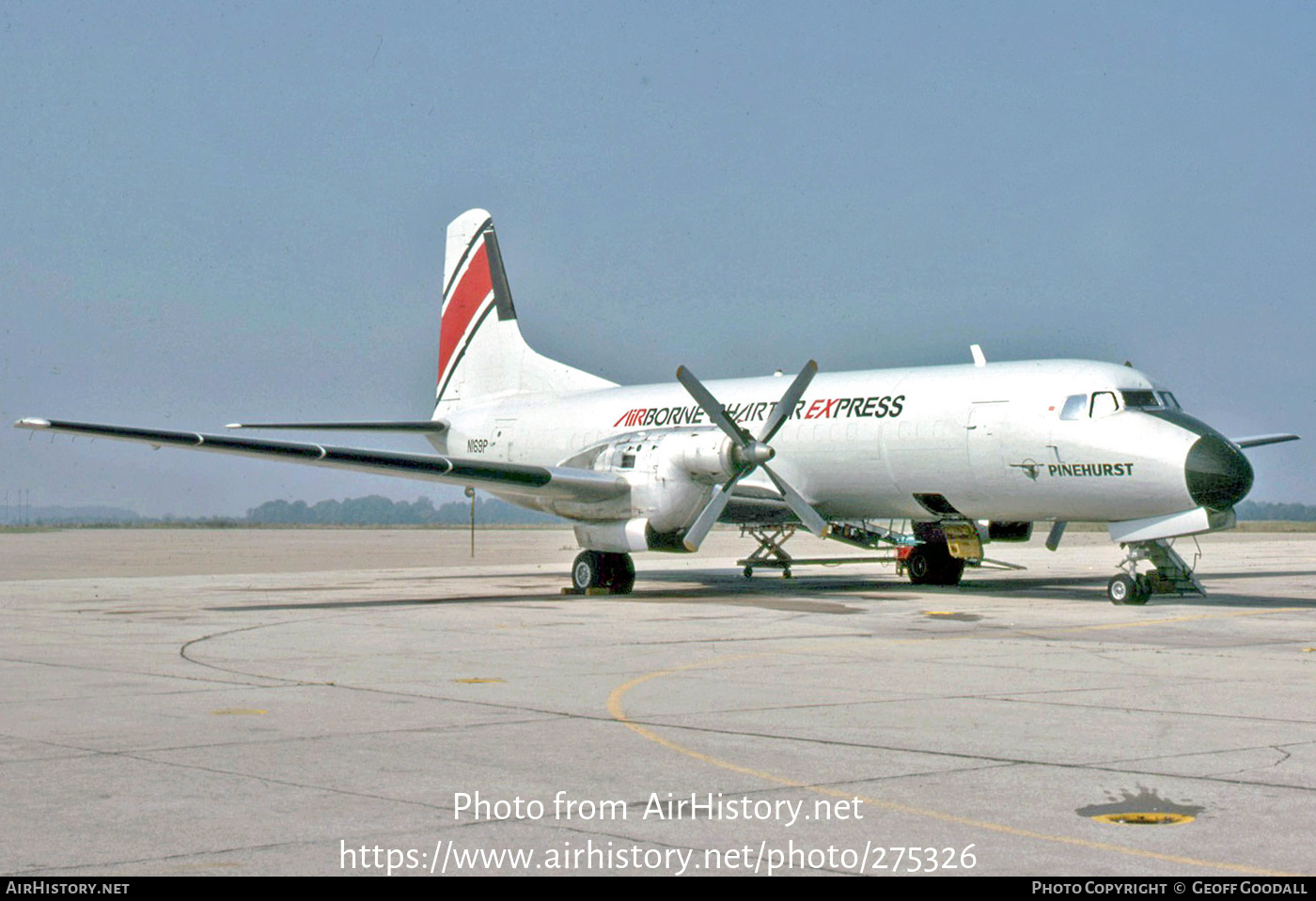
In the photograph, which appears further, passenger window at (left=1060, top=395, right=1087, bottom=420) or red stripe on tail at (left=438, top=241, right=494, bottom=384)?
red stripe on tail at (left=438, top=241, right=494, bottom=384)

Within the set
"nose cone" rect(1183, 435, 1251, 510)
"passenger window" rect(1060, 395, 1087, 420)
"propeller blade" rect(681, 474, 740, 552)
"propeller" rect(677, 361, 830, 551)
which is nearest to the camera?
"nose cone" rect(1183, 435, 1251, 510)

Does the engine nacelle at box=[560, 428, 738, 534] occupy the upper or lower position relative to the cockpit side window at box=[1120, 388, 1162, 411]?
lower

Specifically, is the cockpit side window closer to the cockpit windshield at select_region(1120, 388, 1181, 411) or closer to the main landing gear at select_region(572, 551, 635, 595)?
the cockpit windshield at select_region(1120, 388, 1181, 411)

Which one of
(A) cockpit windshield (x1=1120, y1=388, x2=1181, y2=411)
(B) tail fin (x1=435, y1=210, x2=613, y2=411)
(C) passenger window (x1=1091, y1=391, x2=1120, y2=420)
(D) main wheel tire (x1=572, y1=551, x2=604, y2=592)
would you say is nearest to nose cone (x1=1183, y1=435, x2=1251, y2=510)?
(A) cockpit windshield (x1=1120, y1=388, x2=1181, y2=411)

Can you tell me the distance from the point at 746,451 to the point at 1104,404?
18.9ft

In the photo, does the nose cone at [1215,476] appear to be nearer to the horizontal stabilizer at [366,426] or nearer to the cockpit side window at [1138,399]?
the cockpit side window at [1138,399]

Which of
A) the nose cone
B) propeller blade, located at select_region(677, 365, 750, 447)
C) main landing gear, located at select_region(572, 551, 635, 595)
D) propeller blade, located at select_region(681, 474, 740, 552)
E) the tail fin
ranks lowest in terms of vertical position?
main landing gear, located at select_region(572, 551, 635, 595)

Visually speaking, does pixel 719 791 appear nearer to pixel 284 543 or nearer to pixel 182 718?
pixel 182 718

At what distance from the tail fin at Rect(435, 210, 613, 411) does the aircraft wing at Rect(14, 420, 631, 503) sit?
7774mm

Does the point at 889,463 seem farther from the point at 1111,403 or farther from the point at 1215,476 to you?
the point at 1215,476

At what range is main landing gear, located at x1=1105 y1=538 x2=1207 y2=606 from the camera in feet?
74.7
